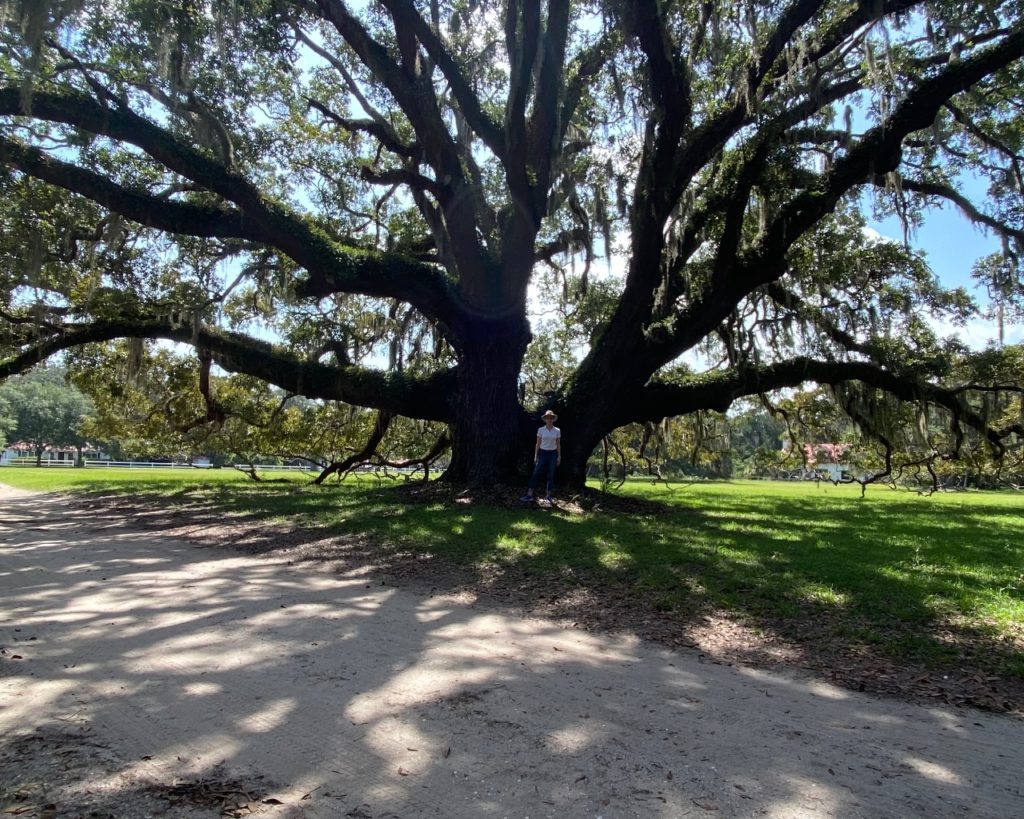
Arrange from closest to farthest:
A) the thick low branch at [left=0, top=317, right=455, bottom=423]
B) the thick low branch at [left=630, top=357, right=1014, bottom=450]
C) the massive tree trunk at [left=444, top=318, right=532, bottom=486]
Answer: the massive tree trunk at [left=444, top=318, right=532, bottom=486] < the thick low branch at [left=0, top=317, right=455, bottom=423] < the thick low branch at [left=630, top=357, right=1014, bottom=450]

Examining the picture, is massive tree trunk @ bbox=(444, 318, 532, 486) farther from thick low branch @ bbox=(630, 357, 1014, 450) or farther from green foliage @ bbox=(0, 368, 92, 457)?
green foliage @ bbox=(0, 368, 92, 457)

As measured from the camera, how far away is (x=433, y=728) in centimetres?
285

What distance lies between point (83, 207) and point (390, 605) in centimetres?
1283

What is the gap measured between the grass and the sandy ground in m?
1.25

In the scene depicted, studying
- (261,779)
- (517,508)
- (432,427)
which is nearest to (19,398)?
(432,427)

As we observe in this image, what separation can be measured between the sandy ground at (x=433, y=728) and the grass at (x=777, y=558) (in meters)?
1.25

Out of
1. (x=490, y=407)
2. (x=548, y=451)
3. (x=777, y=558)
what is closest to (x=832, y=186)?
(x=548, y=451)

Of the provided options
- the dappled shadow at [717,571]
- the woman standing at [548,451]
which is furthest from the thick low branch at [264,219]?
the dappled shadow at [717,571]

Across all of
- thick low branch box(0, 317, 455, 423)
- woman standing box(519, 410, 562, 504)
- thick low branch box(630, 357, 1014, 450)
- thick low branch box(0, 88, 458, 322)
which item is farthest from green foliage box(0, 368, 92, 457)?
woman standing box(519, 410, 562, 504)

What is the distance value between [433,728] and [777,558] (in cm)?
507

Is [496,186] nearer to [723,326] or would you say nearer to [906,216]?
[723,326]

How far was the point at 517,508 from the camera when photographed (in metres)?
10.5

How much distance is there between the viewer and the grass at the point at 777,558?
467 cm

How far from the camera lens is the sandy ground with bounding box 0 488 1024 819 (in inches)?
91.4
